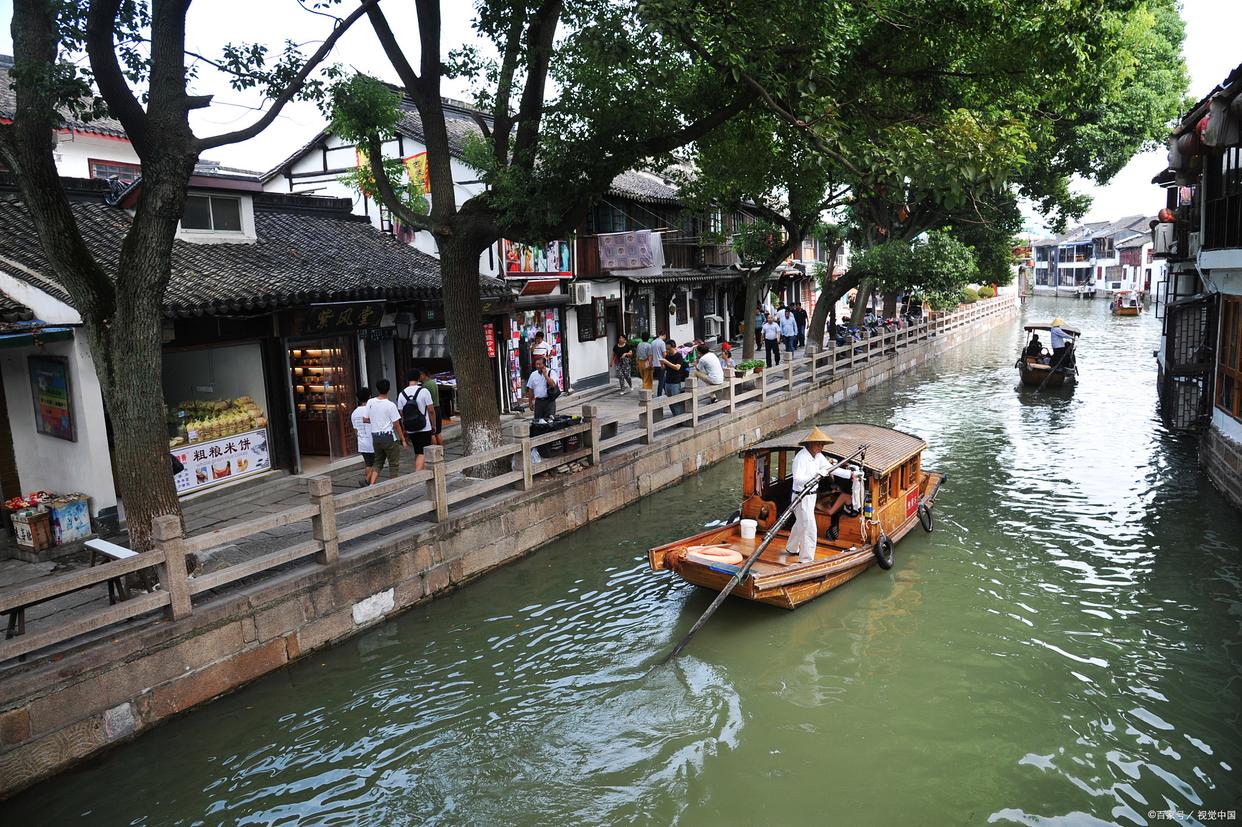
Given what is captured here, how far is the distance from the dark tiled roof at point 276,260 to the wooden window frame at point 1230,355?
13.2 m

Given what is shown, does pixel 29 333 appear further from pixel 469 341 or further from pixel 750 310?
pixel 750 310

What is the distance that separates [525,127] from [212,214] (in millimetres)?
5950

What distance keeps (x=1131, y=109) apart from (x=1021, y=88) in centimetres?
1286

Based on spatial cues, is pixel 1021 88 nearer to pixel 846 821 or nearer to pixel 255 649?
pixel 846 821

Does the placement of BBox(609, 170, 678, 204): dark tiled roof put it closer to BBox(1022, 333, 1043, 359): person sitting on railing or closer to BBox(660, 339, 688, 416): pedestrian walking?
BBox(660, 339, 688, 416): pedestrian walking

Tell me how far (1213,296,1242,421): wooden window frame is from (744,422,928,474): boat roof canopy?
18.6 feet

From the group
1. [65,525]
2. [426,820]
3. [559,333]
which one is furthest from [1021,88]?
[65,525]

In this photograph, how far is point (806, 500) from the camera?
10.4 meters

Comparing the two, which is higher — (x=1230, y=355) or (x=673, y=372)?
(x=1230, y=355)

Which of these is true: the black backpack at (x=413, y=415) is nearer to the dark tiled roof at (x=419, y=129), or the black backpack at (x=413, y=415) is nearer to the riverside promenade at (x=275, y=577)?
the riverside promenade at (x=275, y=577)

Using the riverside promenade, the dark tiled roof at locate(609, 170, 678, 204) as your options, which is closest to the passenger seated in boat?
the riverside promenade

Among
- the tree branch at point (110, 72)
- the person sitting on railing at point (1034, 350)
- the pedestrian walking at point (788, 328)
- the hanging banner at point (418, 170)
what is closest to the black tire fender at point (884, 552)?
the tree branch at point (110, 72)

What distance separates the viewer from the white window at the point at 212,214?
1426 cm

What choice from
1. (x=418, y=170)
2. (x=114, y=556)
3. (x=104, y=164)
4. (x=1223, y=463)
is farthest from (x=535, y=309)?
(x=1223, y=463)
